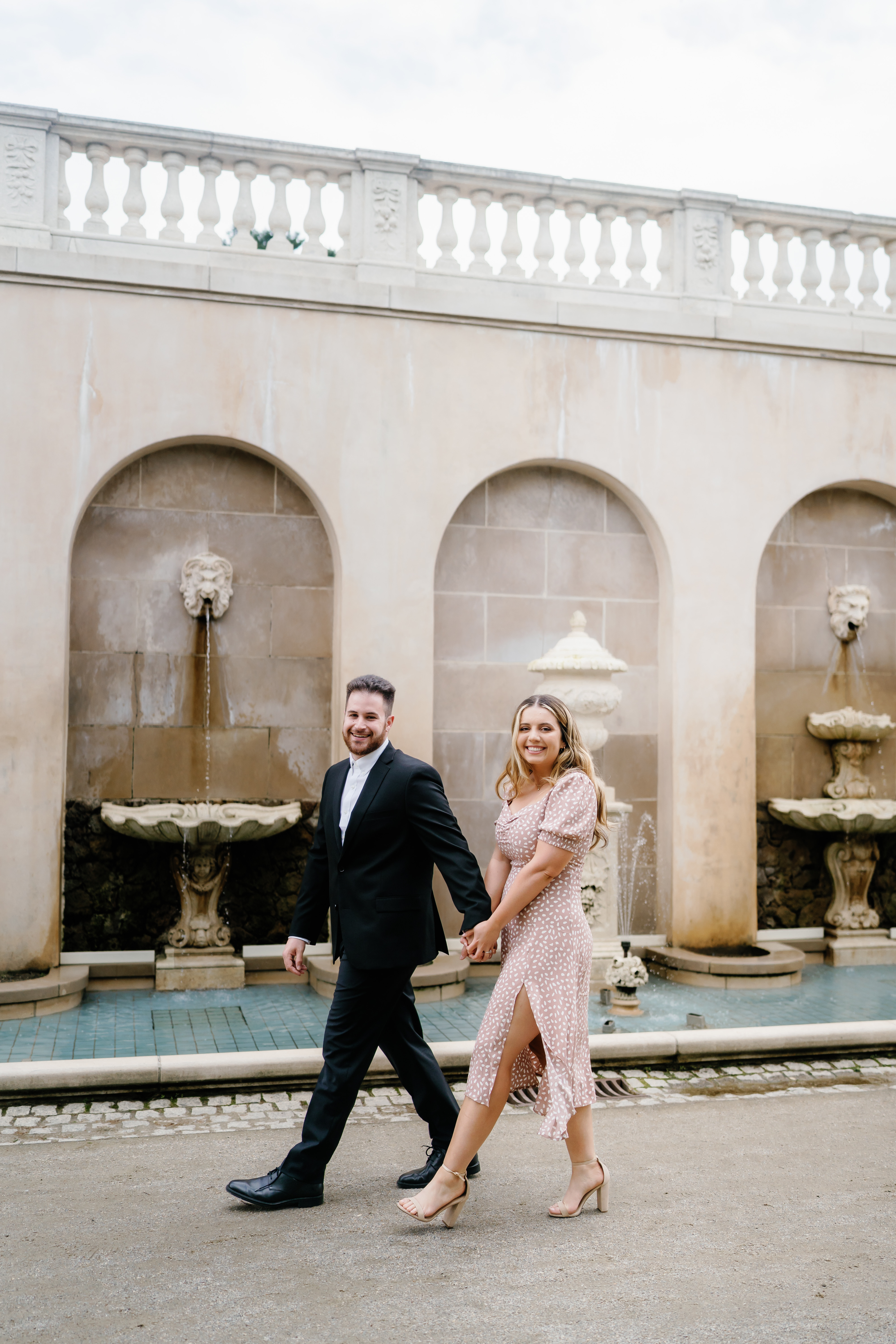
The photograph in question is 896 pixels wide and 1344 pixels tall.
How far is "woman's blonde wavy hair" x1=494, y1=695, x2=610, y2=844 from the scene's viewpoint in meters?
4.41

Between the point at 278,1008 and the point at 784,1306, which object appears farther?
the point at 278,1008

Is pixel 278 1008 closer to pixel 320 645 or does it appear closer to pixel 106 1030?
pixel 106 1030

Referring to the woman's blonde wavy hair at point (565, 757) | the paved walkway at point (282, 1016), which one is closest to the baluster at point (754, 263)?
the paved walkway at point (282, 1016)

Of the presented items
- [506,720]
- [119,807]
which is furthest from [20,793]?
[506,720]

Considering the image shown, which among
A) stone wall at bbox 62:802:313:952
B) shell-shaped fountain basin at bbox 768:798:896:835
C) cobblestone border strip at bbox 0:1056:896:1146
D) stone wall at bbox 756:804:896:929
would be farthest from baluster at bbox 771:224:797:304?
cobblestone border strip at bbox 0:1056:896:1146

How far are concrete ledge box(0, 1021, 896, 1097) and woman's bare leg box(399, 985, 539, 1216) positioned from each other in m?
1.25

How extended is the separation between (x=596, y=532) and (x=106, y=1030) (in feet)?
18.4

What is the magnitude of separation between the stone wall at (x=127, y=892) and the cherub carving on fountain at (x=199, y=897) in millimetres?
235

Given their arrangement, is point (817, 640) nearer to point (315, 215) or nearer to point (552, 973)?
point (315, 215)

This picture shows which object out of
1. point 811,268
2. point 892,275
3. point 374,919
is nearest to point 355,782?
point 374,919

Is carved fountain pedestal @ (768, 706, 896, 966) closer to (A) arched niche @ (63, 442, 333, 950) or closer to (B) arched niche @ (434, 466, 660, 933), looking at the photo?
(B) arched niche @ (434, 466, 660, 933)

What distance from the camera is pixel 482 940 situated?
4137mm

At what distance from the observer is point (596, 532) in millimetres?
10078

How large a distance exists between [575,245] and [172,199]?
3311mm
